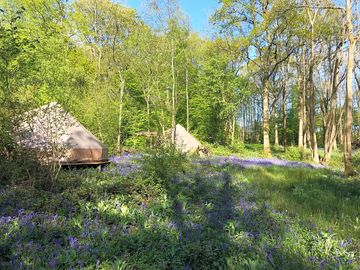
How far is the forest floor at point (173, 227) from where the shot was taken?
3.28m

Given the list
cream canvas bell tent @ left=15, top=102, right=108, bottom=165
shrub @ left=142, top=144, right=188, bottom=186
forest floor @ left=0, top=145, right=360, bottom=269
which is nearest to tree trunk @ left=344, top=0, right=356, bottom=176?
forest floor @ left=0, top=145, right=360, bottom=269

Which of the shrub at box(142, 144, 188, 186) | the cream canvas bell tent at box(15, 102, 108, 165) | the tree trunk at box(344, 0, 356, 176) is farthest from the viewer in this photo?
the tree trunk at box(344, 0, 356, 176)

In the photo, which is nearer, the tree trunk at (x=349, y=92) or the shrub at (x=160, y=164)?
the shrub at (x=160, y=164)

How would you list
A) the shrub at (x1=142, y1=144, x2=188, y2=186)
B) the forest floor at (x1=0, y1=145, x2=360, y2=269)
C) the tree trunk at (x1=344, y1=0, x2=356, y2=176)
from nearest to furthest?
the forest floor at (x1=0, y1=145, x2=360, y2=269), the shrub at (x1=142, y1=144, x2=188, y2=186), the tree trunk at (x1=344, y1=0, x2=356, y2=176)

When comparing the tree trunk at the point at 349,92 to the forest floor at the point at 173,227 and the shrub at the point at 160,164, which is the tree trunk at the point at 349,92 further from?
the shrub at the point at 160,164

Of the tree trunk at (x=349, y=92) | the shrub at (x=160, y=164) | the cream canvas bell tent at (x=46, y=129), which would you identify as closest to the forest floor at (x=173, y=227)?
the shrub at (x=160, y=164)

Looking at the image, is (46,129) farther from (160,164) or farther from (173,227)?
(173,227)

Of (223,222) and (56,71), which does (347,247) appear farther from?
(56,71)

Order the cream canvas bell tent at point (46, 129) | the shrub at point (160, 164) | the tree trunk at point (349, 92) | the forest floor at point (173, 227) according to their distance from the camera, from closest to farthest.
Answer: the forest floor at point (173, 227), the cream canvas bell tent at point (46, 129), the shrub at point (160, 164), the tree trunk at point (349, 92)

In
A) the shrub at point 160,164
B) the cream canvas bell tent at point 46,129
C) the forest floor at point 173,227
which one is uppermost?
the cream canvas bell tent at point 46,129

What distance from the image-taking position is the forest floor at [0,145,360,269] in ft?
10.8

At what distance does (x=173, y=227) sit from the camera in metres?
4.39

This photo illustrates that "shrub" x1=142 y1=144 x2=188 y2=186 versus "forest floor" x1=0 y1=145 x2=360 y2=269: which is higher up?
"shrub" x1=142 y1=144 x2=188 y2=186

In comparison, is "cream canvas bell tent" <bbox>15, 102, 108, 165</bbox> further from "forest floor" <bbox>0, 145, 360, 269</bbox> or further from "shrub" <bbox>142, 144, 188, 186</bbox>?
"shrub" <bbox>142, 144, 188, 186</bbox>
